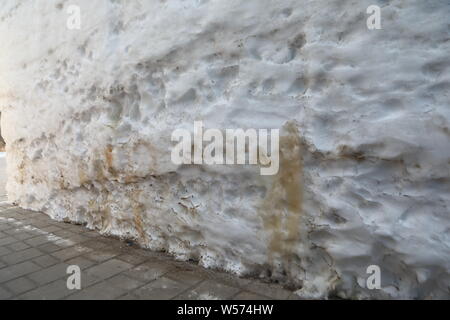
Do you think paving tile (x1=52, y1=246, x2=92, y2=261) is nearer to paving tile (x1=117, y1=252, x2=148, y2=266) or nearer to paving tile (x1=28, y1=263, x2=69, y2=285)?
paving tile (x1=28, y1=263, x2=69, y2=285)

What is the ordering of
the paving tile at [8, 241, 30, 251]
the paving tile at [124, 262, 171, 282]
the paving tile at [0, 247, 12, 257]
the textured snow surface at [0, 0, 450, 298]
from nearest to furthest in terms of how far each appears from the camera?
the textured snow surface at [0, 0, 450, 298] → the paving tile at [124, 262, 171, 282] → the paving tile at [0, 247, 12, 257] → the paving tile at [8, 241, 30, 251]

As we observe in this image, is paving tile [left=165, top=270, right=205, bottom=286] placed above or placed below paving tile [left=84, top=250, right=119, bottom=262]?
below

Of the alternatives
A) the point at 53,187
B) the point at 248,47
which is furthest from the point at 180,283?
the point at 53,187

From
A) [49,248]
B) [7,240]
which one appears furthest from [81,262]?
[7,240]

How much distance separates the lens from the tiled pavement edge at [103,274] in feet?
7.39

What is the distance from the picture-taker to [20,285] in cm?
245

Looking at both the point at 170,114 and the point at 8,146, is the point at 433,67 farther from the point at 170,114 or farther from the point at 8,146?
the point at 8,146

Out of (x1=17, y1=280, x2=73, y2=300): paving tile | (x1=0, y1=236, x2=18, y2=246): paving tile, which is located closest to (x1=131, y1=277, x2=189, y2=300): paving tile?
(x1=17, y1=280, x2=73, y2=300): paving tile

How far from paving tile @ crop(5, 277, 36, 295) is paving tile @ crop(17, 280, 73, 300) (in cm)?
7

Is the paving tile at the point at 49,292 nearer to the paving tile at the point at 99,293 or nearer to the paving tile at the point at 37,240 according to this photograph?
the paving tile at the point at 99,293

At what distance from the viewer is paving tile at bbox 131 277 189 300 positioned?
2213 millimetres

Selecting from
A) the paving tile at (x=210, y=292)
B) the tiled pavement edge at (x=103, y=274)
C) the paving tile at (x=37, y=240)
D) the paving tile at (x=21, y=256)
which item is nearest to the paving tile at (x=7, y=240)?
the tiled pavement edge at (x=103, y=274)

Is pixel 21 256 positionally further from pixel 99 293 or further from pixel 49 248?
pixel 99 293
